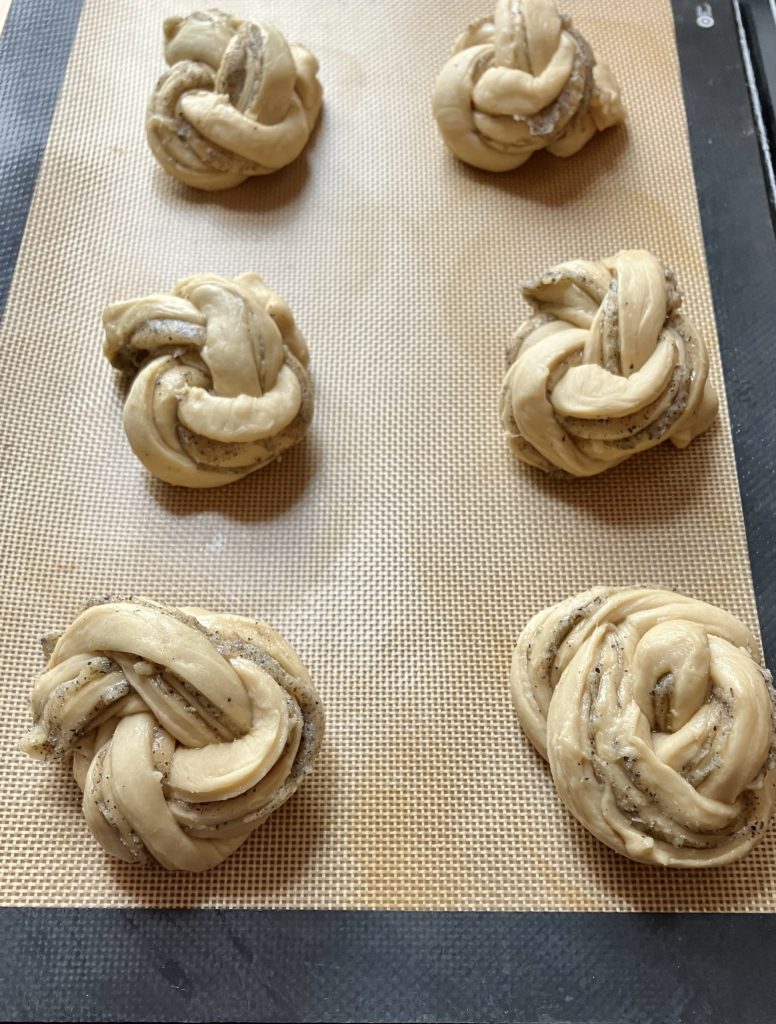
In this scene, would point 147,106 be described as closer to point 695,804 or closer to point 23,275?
point 23,275

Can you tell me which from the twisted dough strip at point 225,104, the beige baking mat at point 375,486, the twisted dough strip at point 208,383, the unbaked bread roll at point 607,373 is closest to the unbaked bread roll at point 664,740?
the beige baking mat at point 375,486

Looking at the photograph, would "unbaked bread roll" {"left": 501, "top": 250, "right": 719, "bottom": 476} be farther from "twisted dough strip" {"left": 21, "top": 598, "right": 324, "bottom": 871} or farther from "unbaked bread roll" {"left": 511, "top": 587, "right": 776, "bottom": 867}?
"twisted dough strip" {"left": 21, "top": 598, "right": 324, "bottom": 871}

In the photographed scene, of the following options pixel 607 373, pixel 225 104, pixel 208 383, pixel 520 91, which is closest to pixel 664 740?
pixel 607 373

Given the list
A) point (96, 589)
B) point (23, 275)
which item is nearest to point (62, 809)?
point (96, 589)

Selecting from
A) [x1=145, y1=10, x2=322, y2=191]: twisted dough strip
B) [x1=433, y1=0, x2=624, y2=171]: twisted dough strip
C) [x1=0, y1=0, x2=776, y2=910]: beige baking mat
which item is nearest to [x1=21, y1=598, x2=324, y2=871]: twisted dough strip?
[x1=0, y1=0, x2=776, y2=910]: beige baking mat

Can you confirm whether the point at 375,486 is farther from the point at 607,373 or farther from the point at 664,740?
the point at 664,740

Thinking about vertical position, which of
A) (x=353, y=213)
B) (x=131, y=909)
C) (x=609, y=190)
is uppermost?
(x=609, y=190)
